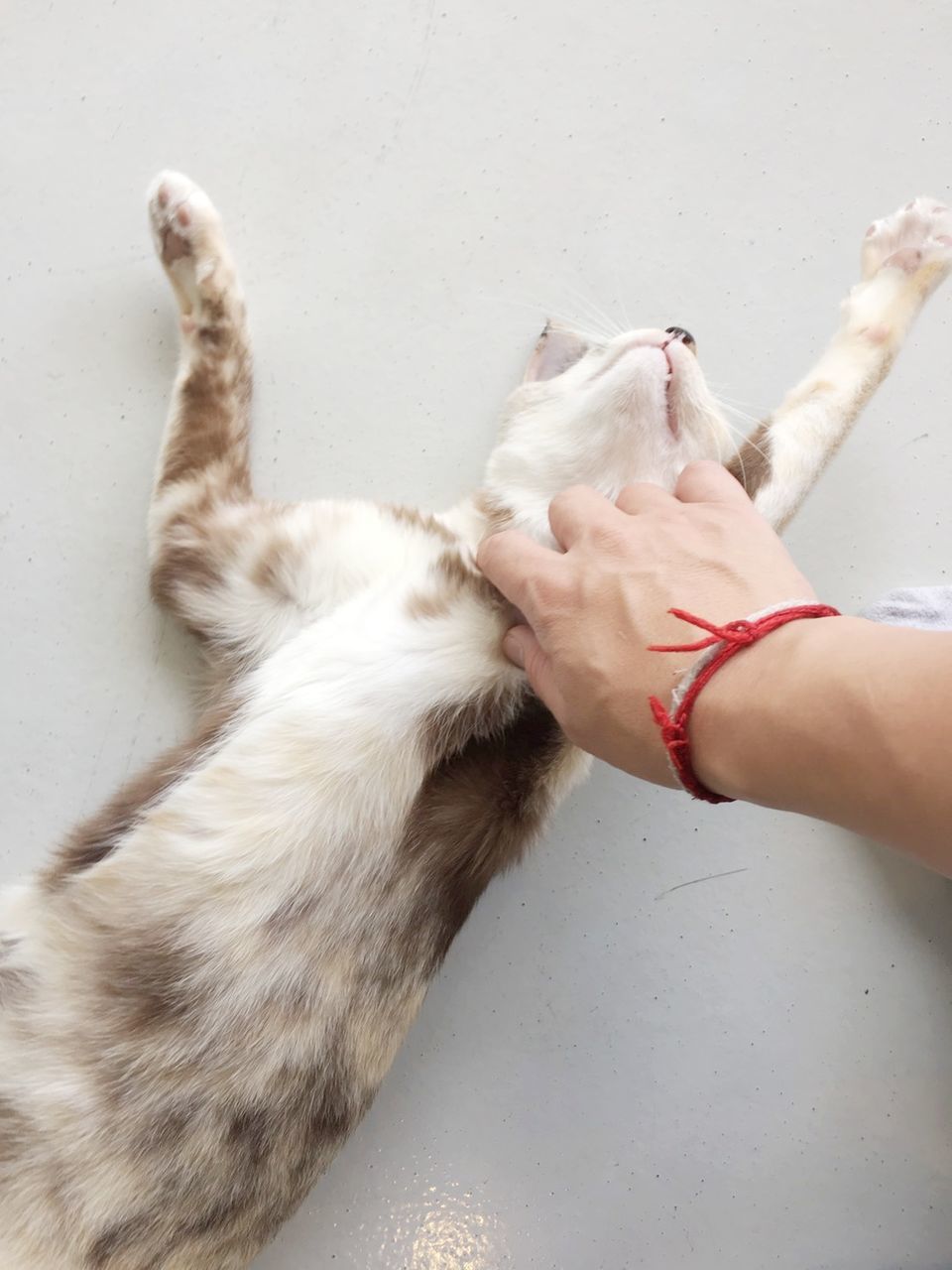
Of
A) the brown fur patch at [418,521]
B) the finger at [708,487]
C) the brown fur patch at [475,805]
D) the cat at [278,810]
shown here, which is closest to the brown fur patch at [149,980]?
the cat at [278,810]

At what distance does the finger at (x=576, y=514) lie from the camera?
46.1 inches

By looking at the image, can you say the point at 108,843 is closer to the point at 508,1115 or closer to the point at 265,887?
the point at 265,887

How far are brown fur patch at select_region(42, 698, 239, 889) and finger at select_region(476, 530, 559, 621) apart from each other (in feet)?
1.63

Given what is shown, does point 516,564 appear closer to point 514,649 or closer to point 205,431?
point 514,649

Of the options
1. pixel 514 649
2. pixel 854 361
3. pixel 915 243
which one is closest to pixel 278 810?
pixel 514 649

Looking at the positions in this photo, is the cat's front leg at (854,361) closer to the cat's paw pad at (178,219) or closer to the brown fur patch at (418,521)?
the brown fur patch at (418,521)

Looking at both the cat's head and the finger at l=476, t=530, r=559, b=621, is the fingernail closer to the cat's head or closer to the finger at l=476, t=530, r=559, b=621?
the finger at l=476, t=530, r=559, b=621

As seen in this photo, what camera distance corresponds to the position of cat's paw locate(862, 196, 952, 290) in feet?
5.20

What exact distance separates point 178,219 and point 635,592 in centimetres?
113

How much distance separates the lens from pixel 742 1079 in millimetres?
1625

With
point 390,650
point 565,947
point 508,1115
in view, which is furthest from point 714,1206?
point 390,650

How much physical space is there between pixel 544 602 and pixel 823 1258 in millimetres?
1434

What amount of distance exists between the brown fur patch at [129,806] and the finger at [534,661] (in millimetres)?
476

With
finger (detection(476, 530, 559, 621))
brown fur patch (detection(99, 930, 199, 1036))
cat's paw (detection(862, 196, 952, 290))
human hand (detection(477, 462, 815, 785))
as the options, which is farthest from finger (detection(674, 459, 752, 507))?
brown fur patch (detection(99, 930, 199, 1036))
